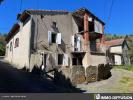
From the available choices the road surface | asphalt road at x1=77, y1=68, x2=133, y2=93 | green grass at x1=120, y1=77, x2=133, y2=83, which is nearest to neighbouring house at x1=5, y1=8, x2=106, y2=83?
the road surface

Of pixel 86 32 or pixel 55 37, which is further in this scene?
pixel 86 32

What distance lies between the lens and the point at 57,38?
32625 millimetres

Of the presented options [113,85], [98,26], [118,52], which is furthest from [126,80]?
[118,52]

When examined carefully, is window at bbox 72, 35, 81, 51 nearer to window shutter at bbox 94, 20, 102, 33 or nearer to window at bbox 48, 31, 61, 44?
window at bbox 48, 31, 61, 44

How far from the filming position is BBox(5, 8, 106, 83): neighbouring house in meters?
30.7

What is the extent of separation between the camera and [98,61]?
34.7 metres

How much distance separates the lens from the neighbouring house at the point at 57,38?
30.7 meters

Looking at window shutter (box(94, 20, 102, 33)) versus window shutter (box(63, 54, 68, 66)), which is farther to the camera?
window shutter (box(94, 20, 102, 33))

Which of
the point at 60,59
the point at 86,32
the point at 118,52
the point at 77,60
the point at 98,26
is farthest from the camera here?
the point at 118,52

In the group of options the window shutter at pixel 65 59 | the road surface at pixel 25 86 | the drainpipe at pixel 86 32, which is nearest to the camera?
the road surface at pixel 25 86

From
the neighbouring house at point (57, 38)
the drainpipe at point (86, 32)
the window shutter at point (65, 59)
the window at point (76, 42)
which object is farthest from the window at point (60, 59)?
the drainpipe at point (86, 32)

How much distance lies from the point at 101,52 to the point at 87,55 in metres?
2.54

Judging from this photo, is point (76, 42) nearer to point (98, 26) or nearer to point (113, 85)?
point (98, 26)

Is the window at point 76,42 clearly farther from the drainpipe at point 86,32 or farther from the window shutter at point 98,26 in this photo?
the window shutter at point 98,26
